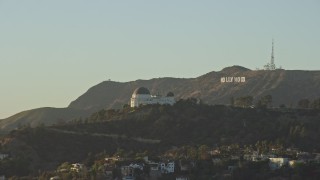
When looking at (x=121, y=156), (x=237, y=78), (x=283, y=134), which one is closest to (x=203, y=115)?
(x=283, y=134)

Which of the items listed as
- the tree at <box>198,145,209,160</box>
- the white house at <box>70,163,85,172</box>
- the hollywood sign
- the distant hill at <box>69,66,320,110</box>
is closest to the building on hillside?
the tree at <box>198,145,209,160</box>

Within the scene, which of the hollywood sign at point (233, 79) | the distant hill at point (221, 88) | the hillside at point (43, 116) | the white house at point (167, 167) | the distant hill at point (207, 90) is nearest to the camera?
the white house at point (167, 167)

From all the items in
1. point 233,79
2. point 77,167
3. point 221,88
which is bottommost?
point 77,167

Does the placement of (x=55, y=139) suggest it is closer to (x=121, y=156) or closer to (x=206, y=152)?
(x=121, y=156)

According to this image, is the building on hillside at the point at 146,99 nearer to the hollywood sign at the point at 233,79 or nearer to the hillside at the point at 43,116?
the hillside at the point at 43,116

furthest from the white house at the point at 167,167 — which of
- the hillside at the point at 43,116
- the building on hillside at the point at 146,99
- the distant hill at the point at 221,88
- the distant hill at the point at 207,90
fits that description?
the hillside at the point at 43,116

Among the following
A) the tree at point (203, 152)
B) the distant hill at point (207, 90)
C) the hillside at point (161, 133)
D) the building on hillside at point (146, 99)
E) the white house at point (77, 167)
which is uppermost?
the distant hill at point (207, 90)

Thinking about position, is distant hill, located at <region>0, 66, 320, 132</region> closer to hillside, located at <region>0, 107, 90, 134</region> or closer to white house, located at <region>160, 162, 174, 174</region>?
hillside, located at <region>0, 107, 90, 134</region>

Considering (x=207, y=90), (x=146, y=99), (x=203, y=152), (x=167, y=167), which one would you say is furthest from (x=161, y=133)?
(x=207, y=90)

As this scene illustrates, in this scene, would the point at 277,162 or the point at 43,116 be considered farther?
the point at 43,116

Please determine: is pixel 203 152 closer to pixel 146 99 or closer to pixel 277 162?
pixel 277 162

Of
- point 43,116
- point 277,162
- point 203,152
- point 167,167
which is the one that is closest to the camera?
point 277,162
